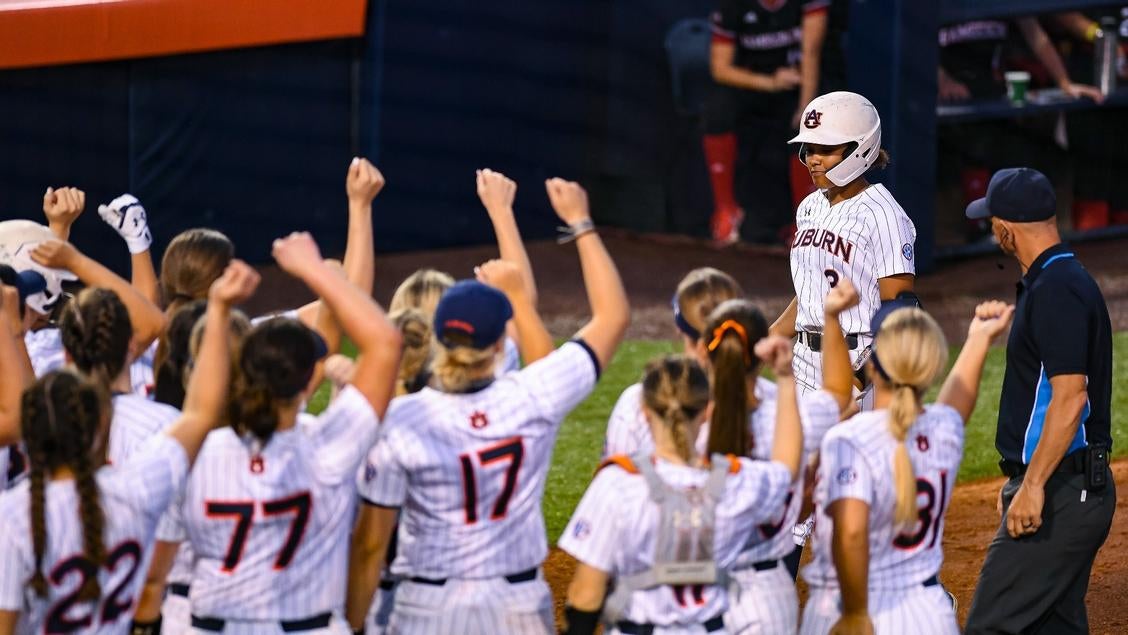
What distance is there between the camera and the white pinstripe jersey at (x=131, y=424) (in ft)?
13.0

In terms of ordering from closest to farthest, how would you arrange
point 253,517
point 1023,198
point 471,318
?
point 253,517, point 471,318, point 1023,198

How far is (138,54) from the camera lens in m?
10.8

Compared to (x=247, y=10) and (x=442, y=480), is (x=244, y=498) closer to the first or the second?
(x=442, y=480)

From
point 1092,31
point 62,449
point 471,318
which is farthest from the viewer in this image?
point 1092,31

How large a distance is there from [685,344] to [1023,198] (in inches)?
48.9

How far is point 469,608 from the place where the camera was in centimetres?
393

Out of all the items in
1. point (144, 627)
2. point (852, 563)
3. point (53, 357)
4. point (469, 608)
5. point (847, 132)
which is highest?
point (847, 132)

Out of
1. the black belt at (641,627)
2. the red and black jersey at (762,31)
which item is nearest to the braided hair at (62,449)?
the black belt at (641,627)

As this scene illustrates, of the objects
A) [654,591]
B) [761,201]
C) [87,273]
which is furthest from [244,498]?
[761,201]

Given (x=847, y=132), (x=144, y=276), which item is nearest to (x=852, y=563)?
(x=847, y=132)

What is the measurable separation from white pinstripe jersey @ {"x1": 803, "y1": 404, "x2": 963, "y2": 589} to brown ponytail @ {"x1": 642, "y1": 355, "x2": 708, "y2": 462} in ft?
1.44

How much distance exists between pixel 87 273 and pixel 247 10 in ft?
22.6

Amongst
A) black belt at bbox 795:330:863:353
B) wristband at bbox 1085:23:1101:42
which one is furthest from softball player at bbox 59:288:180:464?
wristband at bbox 1085:23:1101:42

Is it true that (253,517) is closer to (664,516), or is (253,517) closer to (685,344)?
(664,516)
